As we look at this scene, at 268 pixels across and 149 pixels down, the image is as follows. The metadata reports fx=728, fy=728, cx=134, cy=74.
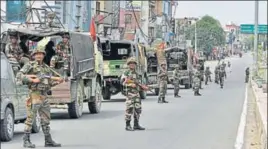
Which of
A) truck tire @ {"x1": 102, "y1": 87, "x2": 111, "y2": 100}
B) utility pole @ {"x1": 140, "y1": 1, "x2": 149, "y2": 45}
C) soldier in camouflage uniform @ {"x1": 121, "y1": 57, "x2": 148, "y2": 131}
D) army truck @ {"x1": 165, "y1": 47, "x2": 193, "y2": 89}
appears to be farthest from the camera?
utility pole @ {"x1": 140, "y1": 1, "x2": 149, "y2": 45}

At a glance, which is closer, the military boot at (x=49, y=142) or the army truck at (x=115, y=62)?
the military boot at (x=49, y=142)

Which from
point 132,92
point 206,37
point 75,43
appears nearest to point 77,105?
point 75,43

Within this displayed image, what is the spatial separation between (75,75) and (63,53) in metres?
0.73

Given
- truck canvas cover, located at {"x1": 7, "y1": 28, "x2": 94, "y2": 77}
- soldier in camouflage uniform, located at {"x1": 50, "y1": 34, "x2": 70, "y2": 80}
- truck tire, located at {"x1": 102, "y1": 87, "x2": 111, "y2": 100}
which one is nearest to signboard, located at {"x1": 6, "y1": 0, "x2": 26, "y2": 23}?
truck tire, located at {"x1": 102, "y1": 87, "x2": 111, "y2": 100}

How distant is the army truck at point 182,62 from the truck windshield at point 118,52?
13348 mm

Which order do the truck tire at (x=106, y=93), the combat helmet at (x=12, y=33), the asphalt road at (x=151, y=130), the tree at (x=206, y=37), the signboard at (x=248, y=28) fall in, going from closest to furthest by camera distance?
1. the asphalt road at (x=151, y=130)
2. the combat helmet at (x=12, y=33)
3. the truck tire at (x=106, y=93)
4. the signboard at (x=248, y=28)
5. the tree at (x=206, y=37)

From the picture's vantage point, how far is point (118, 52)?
96.4ft

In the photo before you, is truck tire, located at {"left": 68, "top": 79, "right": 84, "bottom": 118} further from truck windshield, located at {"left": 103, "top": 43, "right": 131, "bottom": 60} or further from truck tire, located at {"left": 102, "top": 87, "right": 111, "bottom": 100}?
truck tire, located at {"left": 102, "top": 87, "right": 111, "bottom": 100}

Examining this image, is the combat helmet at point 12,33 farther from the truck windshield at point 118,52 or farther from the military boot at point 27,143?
the truck windshield at point 118,52

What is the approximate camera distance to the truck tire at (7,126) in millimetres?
13293

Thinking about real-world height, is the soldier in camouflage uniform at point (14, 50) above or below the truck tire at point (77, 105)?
above

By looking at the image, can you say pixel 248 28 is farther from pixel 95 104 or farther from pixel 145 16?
pixel 95 104

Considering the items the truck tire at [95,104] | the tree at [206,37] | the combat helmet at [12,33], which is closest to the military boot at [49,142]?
the combat helmet at [12,33]

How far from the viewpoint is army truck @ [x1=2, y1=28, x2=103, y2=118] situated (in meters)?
18.9
